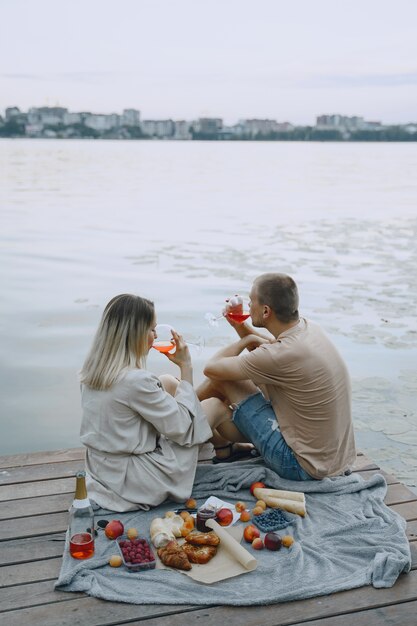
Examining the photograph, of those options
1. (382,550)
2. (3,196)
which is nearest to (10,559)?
(382,550)

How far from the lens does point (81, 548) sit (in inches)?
136

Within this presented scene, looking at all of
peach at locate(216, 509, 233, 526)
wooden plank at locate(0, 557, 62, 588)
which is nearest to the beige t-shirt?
peach at locate(216, 509, 233, 526)

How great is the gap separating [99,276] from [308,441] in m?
7.67

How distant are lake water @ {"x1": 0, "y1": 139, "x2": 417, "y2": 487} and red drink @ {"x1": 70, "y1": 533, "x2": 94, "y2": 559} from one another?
2.23 meters

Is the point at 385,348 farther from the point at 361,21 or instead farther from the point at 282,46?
the point at 282,46

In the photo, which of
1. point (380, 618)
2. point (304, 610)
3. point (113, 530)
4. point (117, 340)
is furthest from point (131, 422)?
point (380, 618)

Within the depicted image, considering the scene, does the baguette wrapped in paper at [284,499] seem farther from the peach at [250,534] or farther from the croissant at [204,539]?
the croissant at [204,539]

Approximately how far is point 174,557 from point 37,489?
44.7 inches

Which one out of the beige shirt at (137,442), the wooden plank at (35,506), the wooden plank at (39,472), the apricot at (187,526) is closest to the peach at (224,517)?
the apricot at (187,526)

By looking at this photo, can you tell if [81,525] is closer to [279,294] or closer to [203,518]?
[203,518]

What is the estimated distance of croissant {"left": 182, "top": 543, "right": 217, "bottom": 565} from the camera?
3436 millimetres

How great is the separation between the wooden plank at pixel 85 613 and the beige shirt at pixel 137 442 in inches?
30.2

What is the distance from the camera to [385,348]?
7.98m

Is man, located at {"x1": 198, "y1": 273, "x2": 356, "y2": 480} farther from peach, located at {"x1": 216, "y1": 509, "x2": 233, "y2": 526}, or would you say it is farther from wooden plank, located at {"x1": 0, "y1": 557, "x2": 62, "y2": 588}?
wooden plank, located at {"x1": 0, "y1": 557, "x2": 62, "y2": 588}
